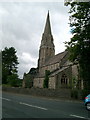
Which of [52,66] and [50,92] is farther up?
[52,66]

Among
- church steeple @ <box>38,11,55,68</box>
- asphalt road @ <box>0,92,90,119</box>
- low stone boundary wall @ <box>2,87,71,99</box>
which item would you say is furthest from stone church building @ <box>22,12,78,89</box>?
asphalt road @ <box>0,92,90,119</box>

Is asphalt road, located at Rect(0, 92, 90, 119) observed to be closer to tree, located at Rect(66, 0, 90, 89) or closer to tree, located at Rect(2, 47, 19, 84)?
tree, located at Rect(66, 0, 90, 89)

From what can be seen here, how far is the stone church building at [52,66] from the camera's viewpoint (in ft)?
140

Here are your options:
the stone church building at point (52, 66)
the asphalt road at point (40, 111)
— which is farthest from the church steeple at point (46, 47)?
the asphalt road at point (40, 111)

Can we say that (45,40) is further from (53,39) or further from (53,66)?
(53,66)

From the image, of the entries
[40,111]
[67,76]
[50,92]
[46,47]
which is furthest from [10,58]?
[40,111]

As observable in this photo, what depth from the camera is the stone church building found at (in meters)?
42.7

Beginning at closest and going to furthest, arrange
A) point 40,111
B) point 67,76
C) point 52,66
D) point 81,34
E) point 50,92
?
1. point 40,111
2. point 81,34
3. point 50,92
4. point 67,76
5. point 52,66

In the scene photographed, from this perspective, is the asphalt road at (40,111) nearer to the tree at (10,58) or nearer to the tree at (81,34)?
the tree at (81,34)

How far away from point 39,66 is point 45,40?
12617 millimetres

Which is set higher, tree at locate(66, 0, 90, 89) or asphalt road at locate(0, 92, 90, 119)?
tree at locate(66, 0, 90, 89)

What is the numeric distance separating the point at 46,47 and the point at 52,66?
14.8 m

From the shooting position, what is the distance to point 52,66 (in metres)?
58.0

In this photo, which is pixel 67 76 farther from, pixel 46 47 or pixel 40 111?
pixel 40 111
